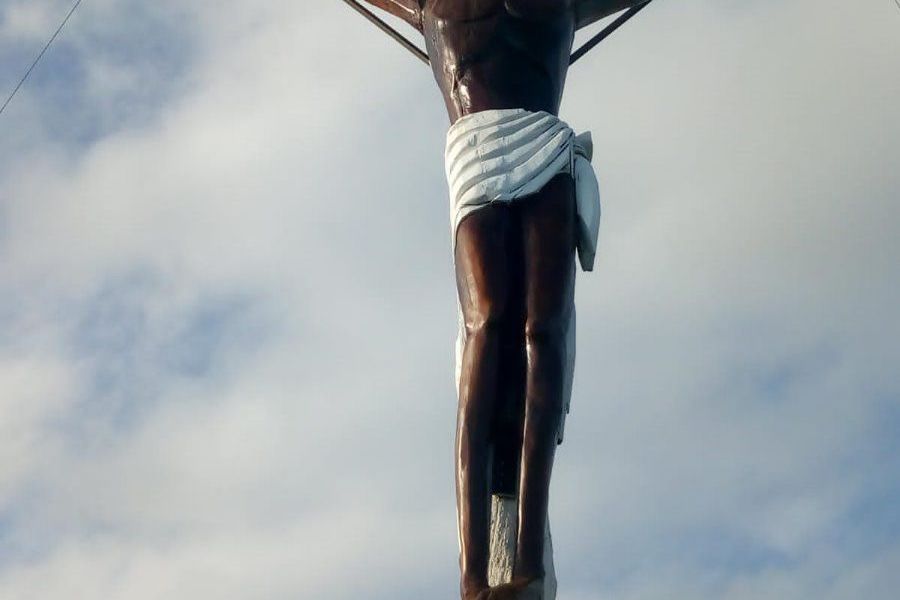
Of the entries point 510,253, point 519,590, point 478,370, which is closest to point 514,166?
point 510,253

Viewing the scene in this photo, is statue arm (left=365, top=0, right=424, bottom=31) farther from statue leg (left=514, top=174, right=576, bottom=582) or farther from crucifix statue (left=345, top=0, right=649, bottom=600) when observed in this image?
statue leg (left=514, top=174, right=576, bottom=582)

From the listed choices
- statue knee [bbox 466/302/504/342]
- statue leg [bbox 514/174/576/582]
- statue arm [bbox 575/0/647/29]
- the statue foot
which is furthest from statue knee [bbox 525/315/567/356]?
statue arm [bbox 575/0/647/29]

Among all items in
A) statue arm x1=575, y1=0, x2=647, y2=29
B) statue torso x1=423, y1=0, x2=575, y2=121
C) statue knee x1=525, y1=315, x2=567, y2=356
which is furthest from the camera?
statue arm x1=575, y1=0, x2=647, y2=29

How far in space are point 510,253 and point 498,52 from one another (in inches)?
51.0

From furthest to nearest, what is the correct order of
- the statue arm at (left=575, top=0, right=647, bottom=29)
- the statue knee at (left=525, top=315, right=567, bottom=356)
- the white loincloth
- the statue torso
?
the statue arm at (left=575, top=0, right=647, bottom=29) < the statue torso < the white loincloth < the statue knee at (left=525, top=315, right=567, bottom=356)

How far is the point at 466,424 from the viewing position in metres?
10.1

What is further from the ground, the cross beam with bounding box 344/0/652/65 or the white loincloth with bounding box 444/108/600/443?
the cross beam with bounding box 344/0/652/65

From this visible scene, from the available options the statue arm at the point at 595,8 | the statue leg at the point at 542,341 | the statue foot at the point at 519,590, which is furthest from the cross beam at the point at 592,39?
the statue foot at the point at 519,590

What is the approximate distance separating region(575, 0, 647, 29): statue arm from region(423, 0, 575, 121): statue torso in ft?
0.82

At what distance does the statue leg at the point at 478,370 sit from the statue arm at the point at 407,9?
5.11ft

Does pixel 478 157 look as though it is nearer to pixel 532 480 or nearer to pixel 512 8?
pixel 512 8

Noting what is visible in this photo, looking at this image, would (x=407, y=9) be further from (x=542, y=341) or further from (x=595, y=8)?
(x=542, y=341)

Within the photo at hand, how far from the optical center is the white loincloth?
10.5 meters

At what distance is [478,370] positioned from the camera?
10133mm
